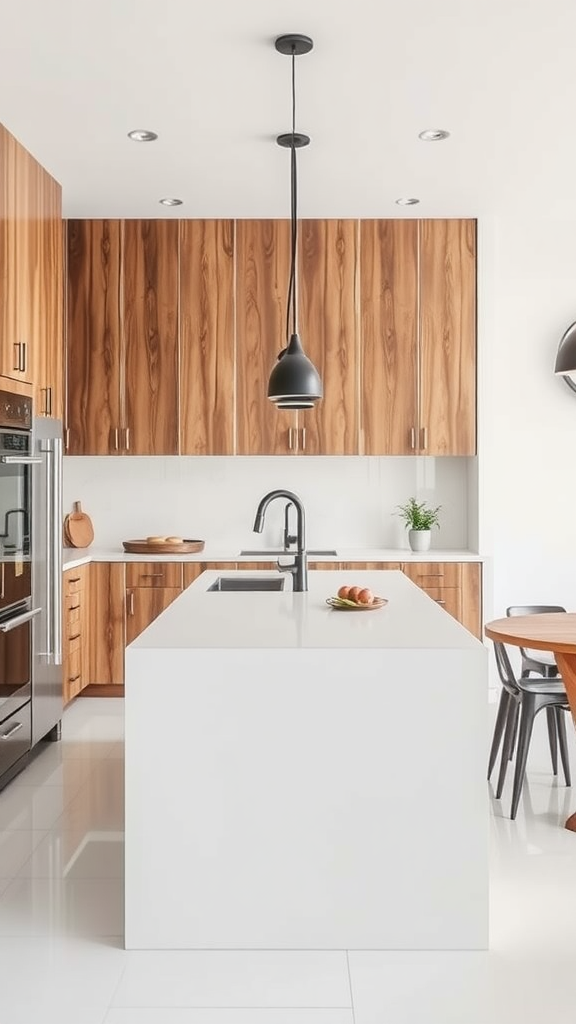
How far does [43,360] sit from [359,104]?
1825mm

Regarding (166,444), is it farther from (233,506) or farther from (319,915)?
(319,915)

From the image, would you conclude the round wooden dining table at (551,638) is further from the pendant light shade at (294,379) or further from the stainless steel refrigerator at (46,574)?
the stainless steel refrigerator at (46,574)

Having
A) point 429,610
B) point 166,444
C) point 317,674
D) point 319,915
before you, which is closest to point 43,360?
point 166,444

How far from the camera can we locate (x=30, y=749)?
14.3ft

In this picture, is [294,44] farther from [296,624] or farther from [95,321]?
[95,321]

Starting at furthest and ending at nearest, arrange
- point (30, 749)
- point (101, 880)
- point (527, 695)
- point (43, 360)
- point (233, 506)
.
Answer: point (233, 506)
point (43, 360)
point (30, 749)
point (527, 695)
point (101, 880)

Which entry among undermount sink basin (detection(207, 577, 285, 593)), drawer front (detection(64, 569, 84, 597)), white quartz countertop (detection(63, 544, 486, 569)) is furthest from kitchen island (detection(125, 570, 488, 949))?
white quartz countertop (detection(63, 544, 486, 569))

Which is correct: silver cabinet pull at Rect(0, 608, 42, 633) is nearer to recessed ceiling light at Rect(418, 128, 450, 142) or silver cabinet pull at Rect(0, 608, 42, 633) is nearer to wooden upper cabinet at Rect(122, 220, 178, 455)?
wooden upper cabinet at Rect(122, 220, 178, 455)

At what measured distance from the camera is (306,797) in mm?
2707

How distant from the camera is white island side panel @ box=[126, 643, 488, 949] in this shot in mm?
2674

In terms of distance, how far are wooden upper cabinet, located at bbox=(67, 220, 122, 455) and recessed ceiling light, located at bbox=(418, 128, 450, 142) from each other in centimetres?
216

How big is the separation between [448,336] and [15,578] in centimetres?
296

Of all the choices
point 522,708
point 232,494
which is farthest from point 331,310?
point 522,708

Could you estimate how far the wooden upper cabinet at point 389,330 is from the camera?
229 inches
